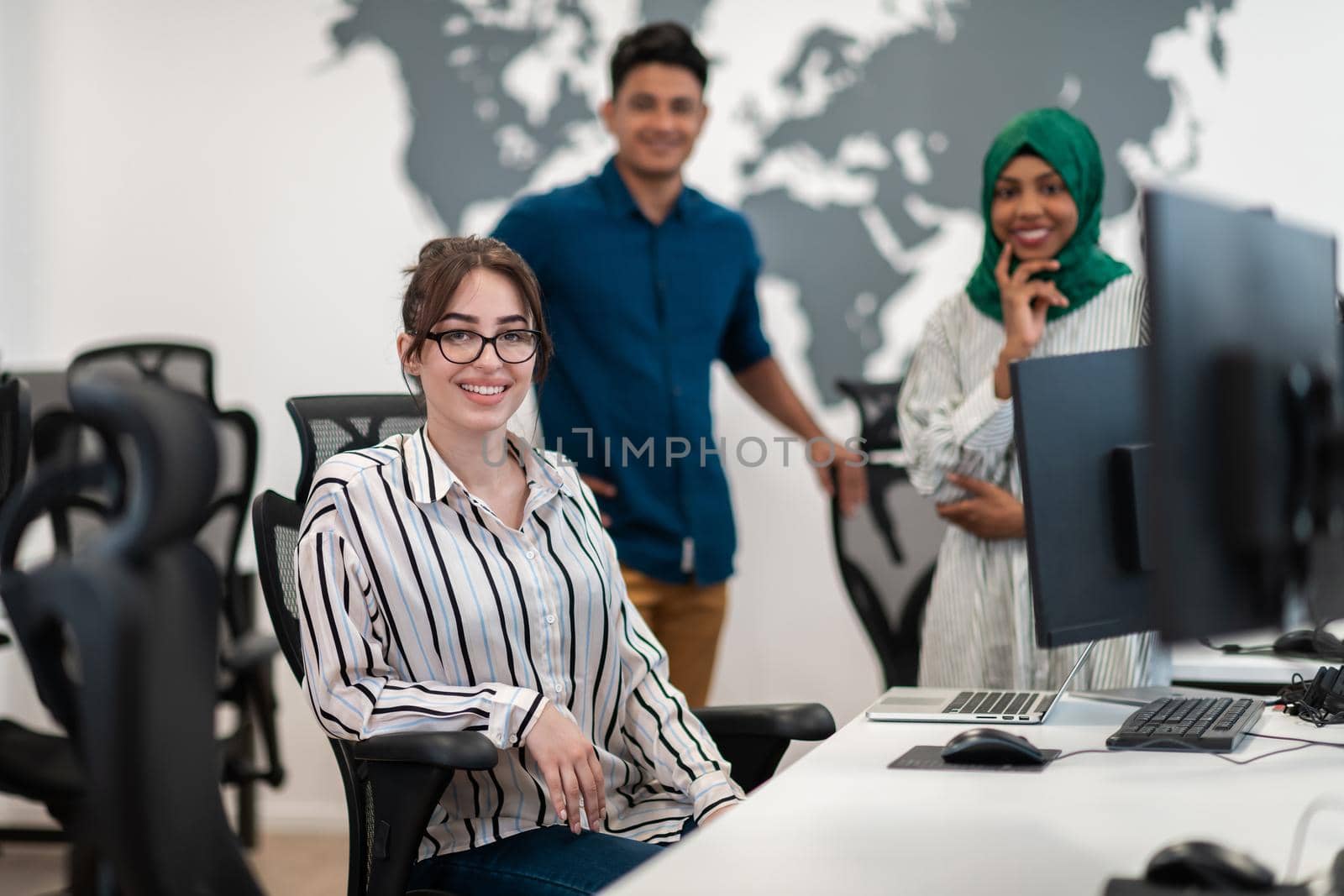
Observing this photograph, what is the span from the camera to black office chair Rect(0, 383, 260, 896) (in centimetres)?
82

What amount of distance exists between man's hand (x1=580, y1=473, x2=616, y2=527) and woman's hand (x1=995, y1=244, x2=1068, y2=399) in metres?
0.83

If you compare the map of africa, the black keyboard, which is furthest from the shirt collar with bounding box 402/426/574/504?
the map of africa

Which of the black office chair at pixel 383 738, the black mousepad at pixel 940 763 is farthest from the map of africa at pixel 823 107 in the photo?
the black mousepad at pixel 940 763

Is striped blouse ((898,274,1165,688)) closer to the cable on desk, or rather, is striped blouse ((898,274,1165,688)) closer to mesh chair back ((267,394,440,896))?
the cable on desk

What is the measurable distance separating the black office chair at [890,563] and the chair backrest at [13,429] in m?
1.55

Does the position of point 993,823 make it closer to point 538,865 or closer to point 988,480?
point 538,865

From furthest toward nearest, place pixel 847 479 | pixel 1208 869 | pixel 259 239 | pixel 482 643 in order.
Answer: pixel 259 239 → pixel 847 479 → pixel 482 643 → pixel 1208 869

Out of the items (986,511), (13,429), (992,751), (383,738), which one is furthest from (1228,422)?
(13,429)

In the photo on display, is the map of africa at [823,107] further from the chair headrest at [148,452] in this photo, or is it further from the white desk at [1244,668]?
the chair headrest at [148,452]

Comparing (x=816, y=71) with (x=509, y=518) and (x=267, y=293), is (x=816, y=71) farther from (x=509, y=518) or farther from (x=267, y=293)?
(x=509, y=518)

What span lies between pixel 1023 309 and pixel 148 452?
1.55m

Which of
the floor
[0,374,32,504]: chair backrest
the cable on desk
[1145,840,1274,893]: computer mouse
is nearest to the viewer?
[1145,840,1274,893]: computer mouse

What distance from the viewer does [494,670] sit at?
5.31 feet

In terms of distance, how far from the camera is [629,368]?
2.73 m
